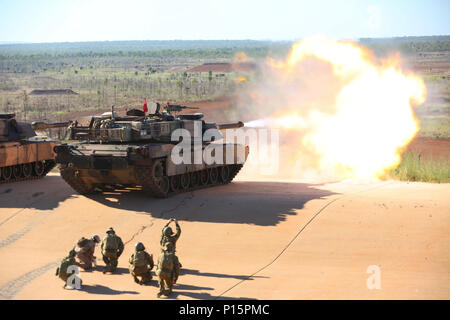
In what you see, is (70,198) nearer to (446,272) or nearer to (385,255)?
(385,255)

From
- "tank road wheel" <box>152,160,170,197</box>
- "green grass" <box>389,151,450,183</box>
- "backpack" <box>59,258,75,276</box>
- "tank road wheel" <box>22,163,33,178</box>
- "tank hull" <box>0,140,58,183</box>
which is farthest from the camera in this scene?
"tank road wheel" <box>22,163,33,178</box>

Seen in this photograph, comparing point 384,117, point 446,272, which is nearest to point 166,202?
point 446,272

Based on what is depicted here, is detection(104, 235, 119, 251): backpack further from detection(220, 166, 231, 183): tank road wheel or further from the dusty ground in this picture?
detection(220, 166, 231, 183): tank road wheel

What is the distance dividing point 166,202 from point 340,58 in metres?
12.1

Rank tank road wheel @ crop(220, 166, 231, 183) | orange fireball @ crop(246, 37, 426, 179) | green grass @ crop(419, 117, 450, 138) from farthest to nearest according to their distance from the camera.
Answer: green grass @ crop(419, 117, 450, 138) < orange fireball @ crop(246, 37, 426, 179) < tank road wheel @ crop(220, 166, 231, 183)

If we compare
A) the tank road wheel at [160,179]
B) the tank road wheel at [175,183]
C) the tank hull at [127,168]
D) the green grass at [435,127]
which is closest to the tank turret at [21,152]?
the tank hull at [127,168]

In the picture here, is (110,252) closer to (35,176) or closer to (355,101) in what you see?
(35,176)

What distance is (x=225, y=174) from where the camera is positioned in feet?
85.3

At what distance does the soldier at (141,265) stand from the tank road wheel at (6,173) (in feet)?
42.0

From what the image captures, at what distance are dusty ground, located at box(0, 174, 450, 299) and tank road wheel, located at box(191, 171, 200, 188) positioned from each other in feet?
2.62

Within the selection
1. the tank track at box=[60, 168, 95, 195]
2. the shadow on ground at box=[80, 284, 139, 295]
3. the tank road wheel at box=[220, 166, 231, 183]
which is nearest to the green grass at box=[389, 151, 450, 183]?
the tank road wheel at box=[220, 166, 231, 183]

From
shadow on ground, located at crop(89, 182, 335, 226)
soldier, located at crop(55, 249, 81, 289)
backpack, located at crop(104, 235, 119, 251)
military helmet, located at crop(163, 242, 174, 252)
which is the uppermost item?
shadow on ground, located at crop(89, 182, 335, 226)

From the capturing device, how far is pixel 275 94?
1379 inches

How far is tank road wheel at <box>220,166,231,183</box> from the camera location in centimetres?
2573
